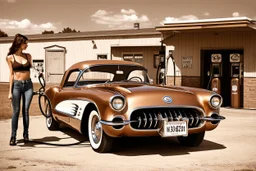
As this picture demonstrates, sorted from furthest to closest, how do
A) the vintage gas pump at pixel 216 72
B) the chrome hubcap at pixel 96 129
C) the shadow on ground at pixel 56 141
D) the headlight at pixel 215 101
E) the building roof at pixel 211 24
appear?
the vintage gas pump at pixel 216 72
the building roof at pixel 211 24
the shadow on ground at pixel 56 141
the headlight at pixel 215 101
the chrome hubcap at pixel 96 129

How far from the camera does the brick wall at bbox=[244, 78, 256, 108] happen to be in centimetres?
1338

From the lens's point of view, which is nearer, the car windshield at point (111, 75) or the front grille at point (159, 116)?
the front grille at point (159, 116)

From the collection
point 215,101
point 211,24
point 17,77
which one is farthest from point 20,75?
point 211,24

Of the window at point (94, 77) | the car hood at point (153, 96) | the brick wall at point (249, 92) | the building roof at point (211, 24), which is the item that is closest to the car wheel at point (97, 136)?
the car hood at point (153, 96)

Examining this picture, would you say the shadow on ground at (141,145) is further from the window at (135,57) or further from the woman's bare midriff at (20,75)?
the window at (135,57)

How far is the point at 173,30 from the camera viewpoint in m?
14.1

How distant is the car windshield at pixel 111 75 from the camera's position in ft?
21.7

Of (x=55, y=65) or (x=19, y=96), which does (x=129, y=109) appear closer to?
(x=19, y=96)

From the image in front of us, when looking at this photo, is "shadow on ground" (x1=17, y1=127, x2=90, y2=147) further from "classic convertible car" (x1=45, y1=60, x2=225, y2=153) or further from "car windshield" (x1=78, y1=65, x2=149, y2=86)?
"car windshield" (x1=78, y1=65, x2=149, y2=86)

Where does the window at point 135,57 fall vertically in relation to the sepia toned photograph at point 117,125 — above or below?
above

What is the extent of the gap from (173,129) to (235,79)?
9.21 meters

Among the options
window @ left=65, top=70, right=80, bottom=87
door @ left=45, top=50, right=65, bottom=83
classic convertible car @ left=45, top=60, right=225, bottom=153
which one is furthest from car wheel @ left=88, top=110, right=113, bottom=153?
door @ left=45, top=50, right=65, bottom=83

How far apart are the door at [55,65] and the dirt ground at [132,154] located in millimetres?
17691

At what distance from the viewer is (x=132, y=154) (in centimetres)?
554
